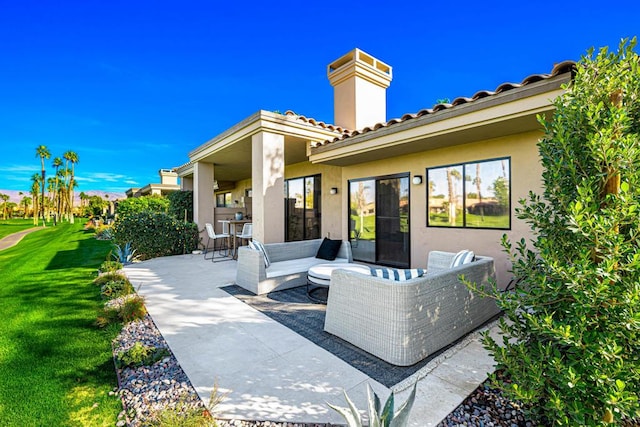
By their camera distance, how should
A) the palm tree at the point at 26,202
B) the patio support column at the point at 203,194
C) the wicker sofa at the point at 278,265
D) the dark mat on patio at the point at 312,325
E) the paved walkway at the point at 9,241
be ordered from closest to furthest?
the dark mat on patio at the point at 312,325, the wicker sofa at the point at 278,265, the patio support column at the point at 203,194, the paved walkway at the point at 9,241, the palm tree at the point at 26,202

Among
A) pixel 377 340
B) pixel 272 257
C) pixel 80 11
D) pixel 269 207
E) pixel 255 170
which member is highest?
pixel 80 11

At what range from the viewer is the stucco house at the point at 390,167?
5.00 m

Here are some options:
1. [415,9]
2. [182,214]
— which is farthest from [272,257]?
[415,9]

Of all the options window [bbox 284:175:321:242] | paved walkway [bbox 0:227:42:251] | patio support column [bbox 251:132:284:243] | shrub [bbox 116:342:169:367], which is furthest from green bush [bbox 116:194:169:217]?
shrub [bbox 116:342:169:367]

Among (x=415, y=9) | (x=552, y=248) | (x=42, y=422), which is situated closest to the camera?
(x=552, y=248)

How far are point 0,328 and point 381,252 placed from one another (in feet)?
24.1

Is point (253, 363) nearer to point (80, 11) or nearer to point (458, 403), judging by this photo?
point (458, 403)

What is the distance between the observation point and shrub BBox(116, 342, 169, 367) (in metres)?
3.08

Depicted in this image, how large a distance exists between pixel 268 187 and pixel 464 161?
456 cm

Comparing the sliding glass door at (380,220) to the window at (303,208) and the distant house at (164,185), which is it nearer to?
the window at (303,208)

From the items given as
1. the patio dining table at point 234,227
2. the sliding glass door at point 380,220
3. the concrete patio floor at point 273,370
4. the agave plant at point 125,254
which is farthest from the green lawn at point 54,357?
the sliding glass door at point 380,220

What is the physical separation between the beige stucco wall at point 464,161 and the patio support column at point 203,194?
6310 mm

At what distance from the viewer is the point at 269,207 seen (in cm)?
725

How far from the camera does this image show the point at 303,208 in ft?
34.1
